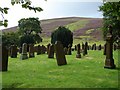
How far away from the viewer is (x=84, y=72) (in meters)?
18.0

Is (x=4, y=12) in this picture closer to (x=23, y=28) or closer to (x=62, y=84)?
(x=62, y=84)

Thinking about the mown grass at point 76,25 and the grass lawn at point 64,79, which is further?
the mown grass at point 76,25

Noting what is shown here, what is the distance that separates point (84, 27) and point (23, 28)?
45615 mm

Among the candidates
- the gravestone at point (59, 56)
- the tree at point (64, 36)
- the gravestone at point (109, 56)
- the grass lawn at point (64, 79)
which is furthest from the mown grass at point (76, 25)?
the grass lawn at point (64, 79)

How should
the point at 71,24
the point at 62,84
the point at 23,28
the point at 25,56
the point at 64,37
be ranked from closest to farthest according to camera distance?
the point at 62,84 < the point at 25,56 < the point at 64,37 < the point at 23,28 < the point at 71,24

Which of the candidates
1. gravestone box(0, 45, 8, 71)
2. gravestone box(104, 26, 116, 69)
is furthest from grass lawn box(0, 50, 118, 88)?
gravestone box(0, 45, 8, 71)

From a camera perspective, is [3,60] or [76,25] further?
[76,25]

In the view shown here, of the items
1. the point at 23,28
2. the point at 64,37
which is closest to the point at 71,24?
the point at 23,28

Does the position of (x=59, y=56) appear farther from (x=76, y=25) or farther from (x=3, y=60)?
(x=76, y=25)

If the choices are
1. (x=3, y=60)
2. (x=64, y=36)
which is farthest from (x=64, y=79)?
(x=64, y=36)

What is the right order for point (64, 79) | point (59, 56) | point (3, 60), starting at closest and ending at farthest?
point (64, 79), point (3, 60), point (59, 56)

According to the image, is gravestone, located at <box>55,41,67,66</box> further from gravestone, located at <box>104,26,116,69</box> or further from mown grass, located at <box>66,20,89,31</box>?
mown grass, located at <box>66,20,89,31</box>

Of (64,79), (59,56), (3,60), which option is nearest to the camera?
(64,79)

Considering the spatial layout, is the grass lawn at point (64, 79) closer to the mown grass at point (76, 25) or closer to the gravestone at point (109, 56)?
the gravestone at point (109, 56)
